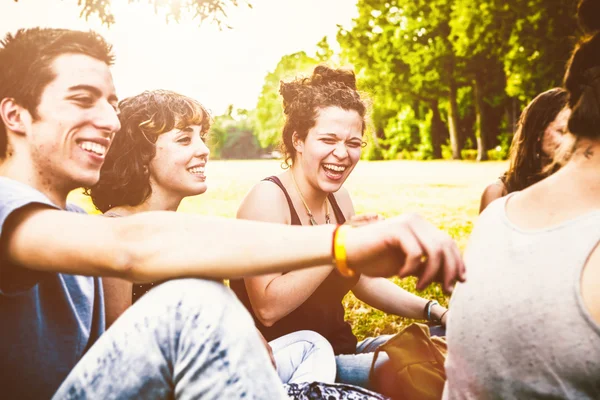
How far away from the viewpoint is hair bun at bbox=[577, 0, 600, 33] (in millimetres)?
1681

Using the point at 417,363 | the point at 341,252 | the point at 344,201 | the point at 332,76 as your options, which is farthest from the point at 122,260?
the point at 332,76

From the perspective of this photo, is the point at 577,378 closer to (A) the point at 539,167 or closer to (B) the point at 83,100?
(B) the point at 83,100

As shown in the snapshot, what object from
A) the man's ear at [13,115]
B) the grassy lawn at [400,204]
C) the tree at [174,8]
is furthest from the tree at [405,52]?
the man's ear at [13,115]

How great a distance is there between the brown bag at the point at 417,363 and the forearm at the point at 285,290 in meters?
0.46

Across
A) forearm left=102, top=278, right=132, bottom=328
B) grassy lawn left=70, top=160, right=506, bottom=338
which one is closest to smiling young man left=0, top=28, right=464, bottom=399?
forearm left=102, top=278, right=132, bottom=328

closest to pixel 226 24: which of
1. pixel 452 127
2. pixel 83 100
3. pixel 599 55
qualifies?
pixel 83 100

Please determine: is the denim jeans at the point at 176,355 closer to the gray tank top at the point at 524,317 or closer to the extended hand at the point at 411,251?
the extended hand at the point at 411,251

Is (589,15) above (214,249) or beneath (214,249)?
above

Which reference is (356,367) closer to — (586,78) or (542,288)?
(542,288)

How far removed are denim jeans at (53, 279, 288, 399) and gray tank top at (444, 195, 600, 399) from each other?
592 mm

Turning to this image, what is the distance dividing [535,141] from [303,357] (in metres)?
2.40

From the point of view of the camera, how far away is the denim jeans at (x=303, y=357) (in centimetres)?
277

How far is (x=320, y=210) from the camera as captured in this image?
3.52 metres

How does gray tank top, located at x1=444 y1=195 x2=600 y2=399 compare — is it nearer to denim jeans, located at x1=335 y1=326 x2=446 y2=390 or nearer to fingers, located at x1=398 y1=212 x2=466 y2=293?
fingers, located at x1=398 y1=212 x2=466 y2=293
